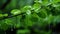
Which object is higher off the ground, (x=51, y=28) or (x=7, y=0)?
(x=7, y=0)

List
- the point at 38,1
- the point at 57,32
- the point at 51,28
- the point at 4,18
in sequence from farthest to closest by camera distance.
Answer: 1. the point at 57,32
2. the point at 51,28
3. the point at 4,18
4. the point at 38,1

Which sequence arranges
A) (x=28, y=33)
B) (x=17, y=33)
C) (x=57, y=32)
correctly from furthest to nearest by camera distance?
1. (x=57, y=32)
2. (x=28, y=33)
3. (x=17, y=33)

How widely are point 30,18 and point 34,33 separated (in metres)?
1.65

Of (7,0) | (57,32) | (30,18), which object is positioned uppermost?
(7,0)

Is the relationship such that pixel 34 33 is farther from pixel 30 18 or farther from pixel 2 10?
pixel 30 18

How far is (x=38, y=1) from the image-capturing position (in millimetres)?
736

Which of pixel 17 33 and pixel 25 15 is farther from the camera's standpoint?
pixel 17 33

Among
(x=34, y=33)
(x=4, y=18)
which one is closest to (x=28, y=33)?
(x=34, y=33)

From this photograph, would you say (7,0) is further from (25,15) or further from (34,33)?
(34,33)

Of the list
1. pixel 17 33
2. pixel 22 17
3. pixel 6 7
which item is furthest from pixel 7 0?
pixel 17 33

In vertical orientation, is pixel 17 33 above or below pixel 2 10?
below

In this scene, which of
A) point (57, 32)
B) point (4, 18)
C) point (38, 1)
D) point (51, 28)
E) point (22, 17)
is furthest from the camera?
point (57, 32)

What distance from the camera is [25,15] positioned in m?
0.81

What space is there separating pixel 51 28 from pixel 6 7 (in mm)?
1354
